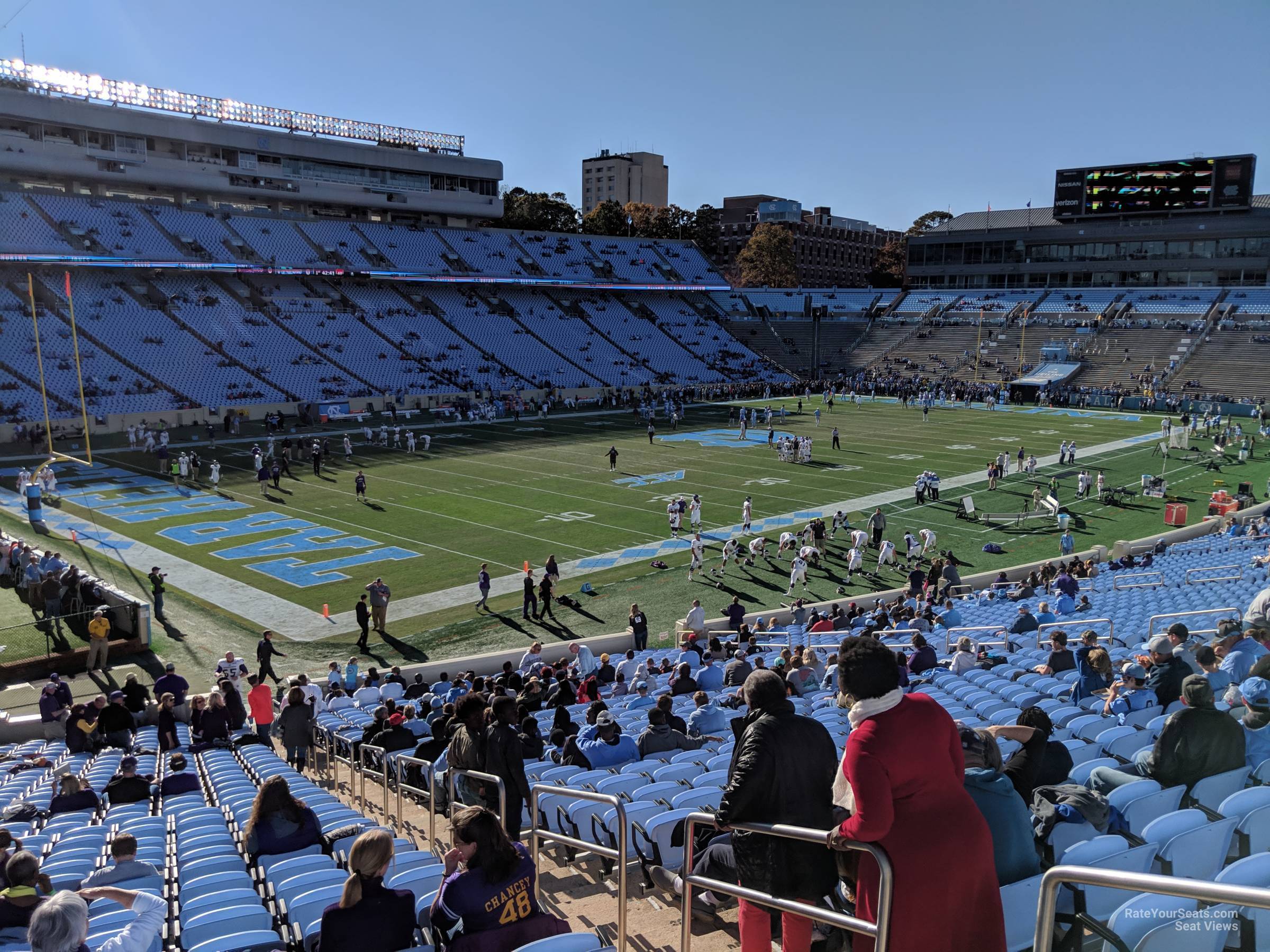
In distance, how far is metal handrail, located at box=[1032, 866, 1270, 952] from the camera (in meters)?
2.29

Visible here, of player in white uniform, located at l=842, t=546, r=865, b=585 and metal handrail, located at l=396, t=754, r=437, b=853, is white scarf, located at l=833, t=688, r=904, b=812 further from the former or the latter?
player in white uniform, located at l=842, t=546, r=865, b=585

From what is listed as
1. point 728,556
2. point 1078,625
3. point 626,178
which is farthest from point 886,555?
point 626,178

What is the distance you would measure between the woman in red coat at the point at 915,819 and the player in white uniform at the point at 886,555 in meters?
22.1

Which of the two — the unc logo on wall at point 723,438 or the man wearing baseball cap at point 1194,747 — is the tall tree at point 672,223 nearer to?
the unc logo on wall at point 723,438

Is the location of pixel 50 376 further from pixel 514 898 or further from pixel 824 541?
pixel 514 898

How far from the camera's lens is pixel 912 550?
2502 centimetres

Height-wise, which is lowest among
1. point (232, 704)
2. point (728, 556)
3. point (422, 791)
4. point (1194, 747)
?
point (728, 556)

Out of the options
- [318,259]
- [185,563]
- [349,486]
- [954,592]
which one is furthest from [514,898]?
[318,259]

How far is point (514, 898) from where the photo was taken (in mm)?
4211

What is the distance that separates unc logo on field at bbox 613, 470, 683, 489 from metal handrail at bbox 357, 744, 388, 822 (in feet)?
79.8

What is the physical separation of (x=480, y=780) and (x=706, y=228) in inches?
4715

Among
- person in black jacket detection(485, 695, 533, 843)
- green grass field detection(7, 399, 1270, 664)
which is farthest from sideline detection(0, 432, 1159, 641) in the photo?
person in black jacket detection(485, 695, 533, 843)

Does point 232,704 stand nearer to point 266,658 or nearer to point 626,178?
point 266,658

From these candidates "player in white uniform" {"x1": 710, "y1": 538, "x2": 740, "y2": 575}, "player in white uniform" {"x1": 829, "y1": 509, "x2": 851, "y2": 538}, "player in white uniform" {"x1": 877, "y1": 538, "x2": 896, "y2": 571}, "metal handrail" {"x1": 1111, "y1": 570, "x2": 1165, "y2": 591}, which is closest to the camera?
"metal handrail" {"x1": 1111, "y1": 570, "x2": 1165, "y2": 591}
